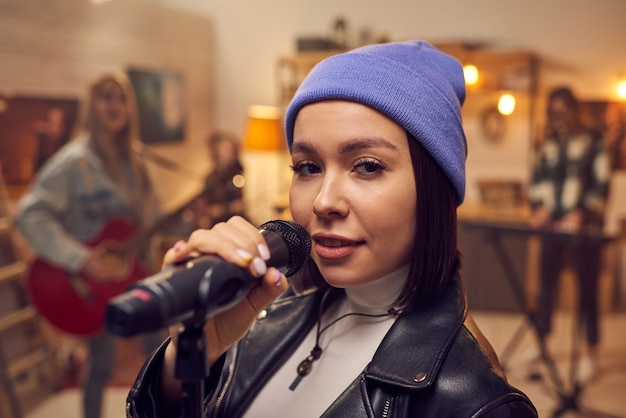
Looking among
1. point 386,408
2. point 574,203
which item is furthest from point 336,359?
point 574,203

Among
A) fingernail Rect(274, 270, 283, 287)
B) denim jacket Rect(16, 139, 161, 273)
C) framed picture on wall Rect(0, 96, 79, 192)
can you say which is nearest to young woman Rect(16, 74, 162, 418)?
denim jacket Rect(16, 139, 161, 273)

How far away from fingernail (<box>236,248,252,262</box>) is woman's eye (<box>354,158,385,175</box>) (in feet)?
0.83

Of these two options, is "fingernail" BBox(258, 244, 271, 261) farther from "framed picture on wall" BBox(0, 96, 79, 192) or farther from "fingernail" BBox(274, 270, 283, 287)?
"framed picture on wall" BBox(0, 96, 79, 192)

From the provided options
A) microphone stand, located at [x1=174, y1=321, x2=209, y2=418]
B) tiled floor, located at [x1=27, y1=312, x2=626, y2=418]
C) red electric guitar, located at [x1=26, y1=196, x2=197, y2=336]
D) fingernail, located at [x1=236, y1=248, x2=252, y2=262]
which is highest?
fingernail, located at [x1=236, y1=248, x2=252, y2=262]

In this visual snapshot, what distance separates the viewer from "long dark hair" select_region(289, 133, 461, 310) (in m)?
0.87

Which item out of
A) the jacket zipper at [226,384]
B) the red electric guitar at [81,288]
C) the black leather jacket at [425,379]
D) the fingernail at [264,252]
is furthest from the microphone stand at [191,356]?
the red electric guitar at [81,288]

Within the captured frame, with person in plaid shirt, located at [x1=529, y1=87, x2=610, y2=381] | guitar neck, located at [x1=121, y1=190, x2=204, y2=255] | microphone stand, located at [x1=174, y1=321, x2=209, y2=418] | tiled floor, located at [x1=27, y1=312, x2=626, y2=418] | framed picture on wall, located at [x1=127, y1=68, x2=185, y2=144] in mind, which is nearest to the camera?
microphone stand, located at [x1=174, y1=321, x2=209, y2=418]

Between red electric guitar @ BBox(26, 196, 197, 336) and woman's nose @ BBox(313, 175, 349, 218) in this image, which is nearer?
woman's nose @ BBox(313, 175, 349, 218)

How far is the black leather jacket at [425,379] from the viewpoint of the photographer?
79 centimetres

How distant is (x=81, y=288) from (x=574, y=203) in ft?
9.49

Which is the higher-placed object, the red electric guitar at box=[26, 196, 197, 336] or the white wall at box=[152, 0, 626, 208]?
the white wall at box=[152, 0, 626, 208]

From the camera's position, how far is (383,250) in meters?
0.88

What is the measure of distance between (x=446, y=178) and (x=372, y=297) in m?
0.22

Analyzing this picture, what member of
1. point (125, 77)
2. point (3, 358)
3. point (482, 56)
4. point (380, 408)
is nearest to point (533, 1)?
point (482, 56)
